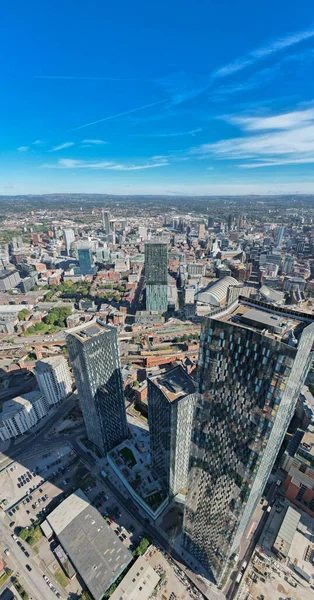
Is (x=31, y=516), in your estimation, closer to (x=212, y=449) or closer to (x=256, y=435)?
(x=212, y=449)

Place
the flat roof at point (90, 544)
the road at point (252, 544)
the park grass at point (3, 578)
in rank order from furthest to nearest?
the park grass at point (3, 578), the flat roof at point (90, 544), the road at point (252, 544)

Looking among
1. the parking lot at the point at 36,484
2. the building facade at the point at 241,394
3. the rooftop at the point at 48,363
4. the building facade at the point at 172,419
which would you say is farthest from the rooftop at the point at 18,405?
the building facade at the point at 241,394

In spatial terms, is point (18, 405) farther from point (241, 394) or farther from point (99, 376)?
point (241, 394)

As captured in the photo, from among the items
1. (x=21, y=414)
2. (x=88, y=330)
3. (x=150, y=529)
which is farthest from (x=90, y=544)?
(x=88, y=330)

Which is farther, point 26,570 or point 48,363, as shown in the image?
point 48,363

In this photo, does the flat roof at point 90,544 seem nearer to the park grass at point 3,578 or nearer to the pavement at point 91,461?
the pavement at point 91,461

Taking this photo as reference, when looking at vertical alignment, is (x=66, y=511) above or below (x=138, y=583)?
above

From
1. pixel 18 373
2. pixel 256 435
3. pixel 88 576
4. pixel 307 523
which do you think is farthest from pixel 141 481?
pixel 18 373
